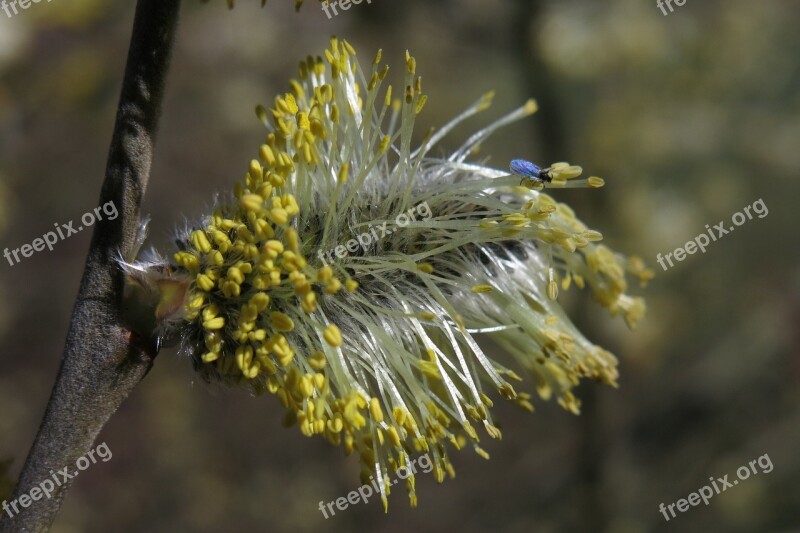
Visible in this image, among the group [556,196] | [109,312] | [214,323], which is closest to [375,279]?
[214,323]

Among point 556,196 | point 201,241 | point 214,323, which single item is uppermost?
point 556,196

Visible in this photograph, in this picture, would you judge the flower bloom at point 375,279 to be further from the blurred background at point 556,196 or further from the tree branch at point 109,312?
the blurred background at point 556,196

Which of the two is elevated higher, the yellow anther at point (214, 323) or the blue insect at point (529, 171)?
the blue insect at point (529, 171)

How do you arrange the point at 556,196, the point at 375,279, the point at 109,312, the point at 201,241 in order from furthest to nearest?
the point at 556,196 < the point at 375,279 < the point at 201,241 < the point at 109,312

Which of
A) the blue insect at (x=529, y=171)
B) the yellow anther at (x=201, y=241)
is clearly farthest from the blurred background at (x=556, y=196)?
the blue insect at (x=529, y=171)

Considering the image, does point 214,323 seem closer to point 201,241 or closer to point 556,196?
point 201,241

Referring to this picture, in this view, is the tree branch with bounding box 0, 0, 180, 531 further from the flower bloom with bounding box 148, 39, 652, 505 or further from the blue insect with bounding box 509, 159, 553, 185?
the blue insect with bounding box 509, 159, 553, 185

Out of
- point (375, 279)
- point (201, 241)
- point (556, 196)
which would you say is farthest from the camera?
point (556, 196)
